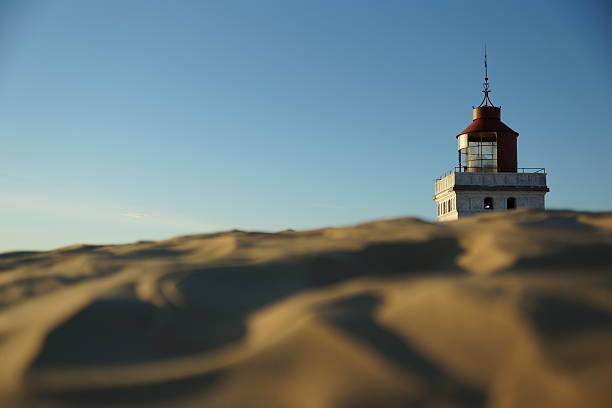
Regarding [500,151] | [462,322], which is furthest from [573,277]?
[500,151]

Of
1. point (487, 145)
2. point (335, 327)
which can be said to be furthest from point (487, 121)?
point (335, 327)

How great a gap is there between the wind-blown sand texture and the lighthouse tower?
79.6ft

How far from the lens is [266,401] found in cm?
148

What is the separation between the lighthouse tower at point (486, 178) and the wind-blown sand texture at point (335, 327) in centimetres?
2426

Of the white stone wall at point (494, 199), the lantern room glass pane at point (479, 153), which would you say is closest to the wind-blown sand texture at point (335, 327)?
the white stone wall at point (494, 199)

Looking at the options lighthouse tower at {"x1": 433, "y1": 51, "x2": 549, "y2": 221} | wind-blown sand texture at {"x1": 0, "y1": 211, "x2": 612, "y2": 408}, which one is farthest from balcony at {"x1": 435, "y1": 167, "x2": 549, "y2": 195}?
wind-blown sand texture at {"x1": 0, "y1": 211, "x2": 612, "y2": 408}

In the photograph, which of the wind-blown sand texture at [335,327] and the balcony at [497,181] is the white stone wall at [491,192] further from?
the wind-blown sand texture at [335,327]

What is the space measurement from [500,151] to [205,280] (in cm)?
2824

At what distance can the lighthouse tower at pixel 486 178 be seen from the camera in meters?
26.4

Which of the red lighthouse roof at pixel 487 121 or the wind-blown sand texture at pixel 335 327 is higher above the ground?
the red lighthouse roof at pixel 487 121

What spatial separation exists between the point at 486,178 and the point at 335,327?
26.5 m

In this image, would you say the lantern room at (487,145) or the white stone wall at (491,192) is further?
the lantern room at (487,145)

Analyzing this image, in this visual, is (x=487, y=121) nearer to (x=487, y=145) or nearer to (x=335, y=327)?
(x=487, y=145)

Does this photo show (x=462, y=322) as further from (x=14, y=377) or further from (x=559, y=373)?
(x=14, y=377)
